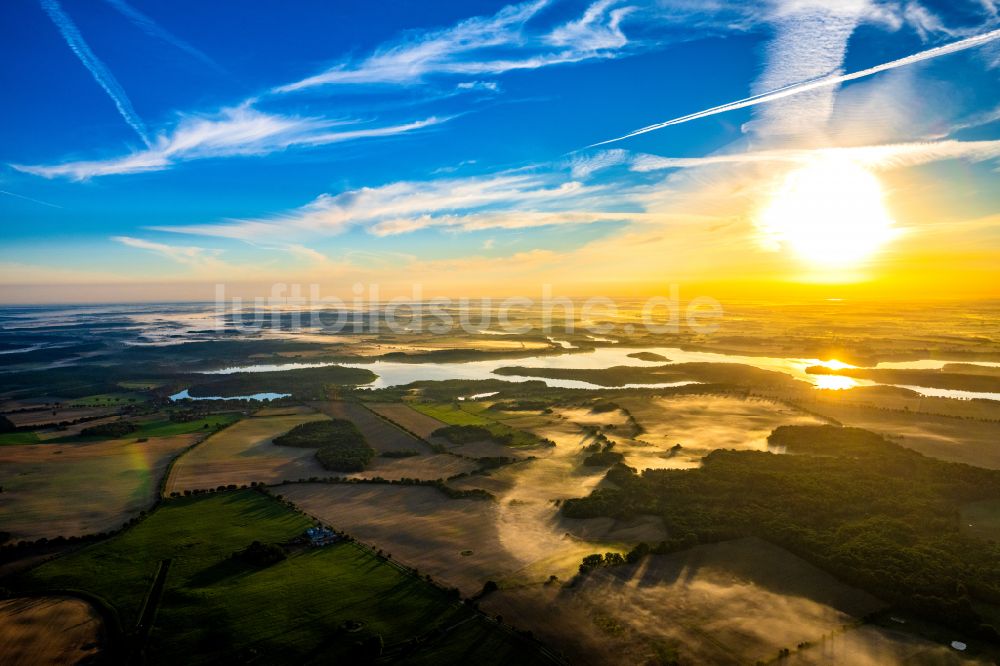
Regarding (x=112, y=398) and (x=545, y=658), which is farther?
(x=112, y=398)

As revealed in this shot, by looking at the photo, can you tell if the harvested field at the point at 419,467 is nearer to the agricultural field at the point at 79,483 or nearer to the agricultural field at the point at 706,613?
the agricultural field at the point at 79,483

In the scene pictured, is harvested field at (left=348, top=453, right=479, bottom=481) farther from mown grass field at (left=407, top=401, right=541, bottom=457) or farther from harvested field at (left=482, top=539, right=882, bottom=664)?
harvested field at (left=482, top=539, right=882, bottom=664)

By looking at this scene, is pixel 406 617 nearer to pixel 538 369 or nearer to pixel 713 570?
pixel 713 570

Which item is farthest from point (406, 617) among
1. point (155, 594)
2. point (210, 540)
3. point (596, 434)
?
point (596, 434)

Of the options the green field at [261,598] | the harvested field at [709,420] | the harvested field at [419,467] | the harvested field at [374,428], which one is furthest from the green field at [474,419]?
the green field at [261,598]

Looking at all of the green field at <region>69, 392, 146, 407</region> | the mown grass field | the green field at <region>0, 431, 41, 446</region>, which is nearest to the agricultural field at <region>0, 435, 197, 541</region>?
the green field at <region>0, 431, 41, 446</region>

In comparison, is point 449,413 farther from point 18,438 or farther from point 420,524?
point 18,438
